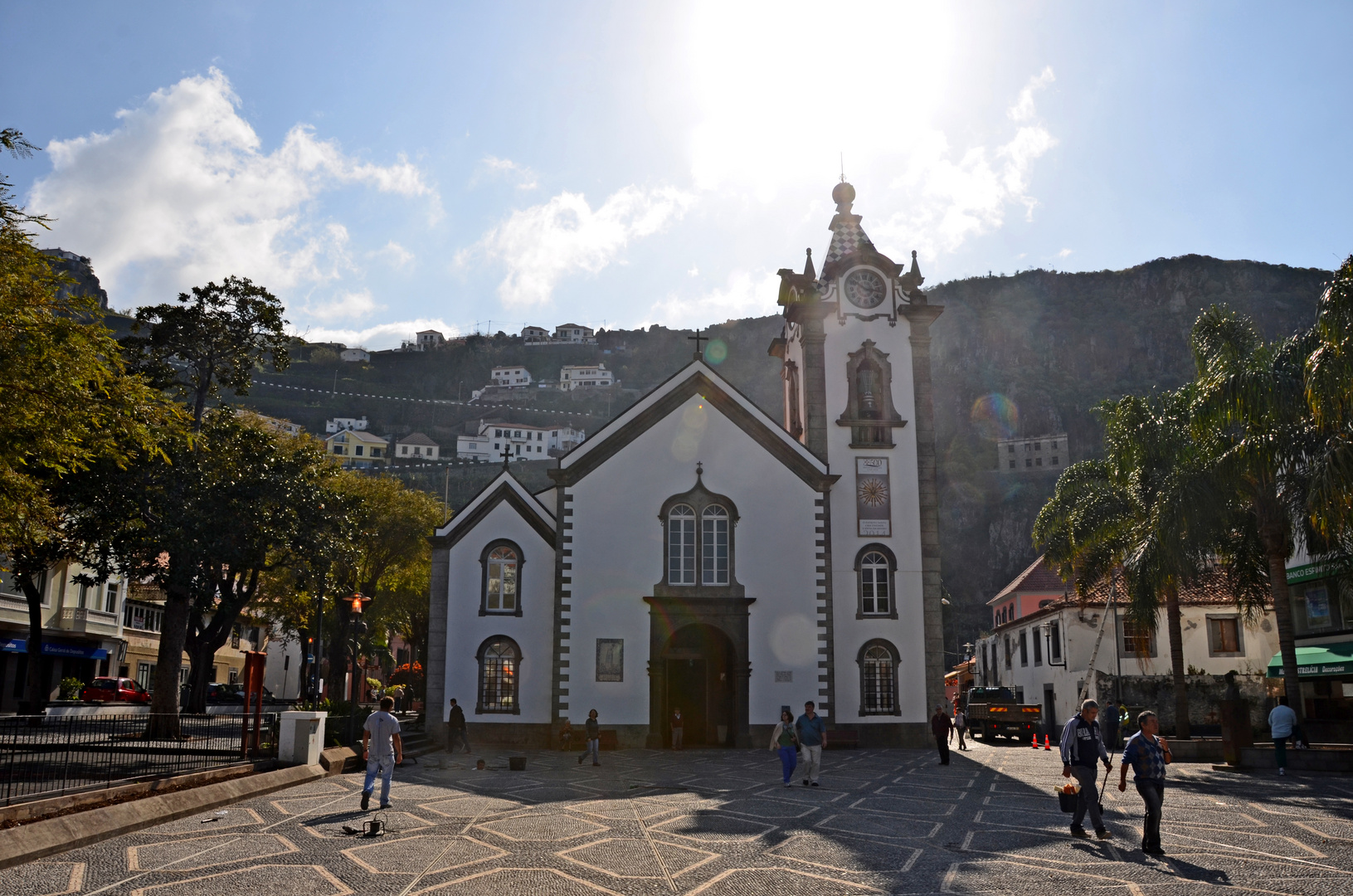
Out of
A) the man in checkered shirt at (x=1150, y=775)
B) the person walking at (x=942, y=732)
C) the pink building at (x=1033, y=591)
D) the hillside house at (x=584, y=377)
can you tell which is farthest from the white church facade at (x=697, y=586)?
the hillside house at (x=584, y=377)

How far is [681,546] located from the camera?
30.6 metres

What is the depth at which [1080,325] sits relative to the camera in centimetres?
18075

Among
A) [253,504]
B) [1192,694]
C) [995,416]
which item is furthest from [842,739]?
[995,416]

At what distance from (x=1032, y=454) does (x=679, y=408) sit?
12989cm

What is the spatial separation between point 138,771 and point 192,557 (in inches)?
408

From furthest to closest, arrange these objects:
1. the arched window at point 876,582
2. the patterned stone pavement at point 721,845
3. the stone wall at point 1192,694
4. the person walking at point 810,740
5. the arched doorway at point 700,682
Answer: the stone wall at point 1192,694 < the arched window at point 876,582 < the arched doorway at point 700,682 < the person walking at point 810,740 < the patterned stone pavement at point 721,845

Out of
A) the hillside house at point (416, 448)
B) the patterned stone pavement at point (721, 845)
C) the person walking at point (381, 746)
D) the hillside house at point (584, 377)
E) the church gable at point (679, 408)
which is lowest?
the patterned stone pavement at point (721, 845)

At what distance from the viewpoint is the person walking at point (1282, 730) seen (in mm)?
19969

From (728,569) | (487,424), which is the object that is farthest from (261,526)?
(487,424)

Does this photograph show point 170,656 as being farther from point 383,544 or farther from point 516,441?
point 516,441

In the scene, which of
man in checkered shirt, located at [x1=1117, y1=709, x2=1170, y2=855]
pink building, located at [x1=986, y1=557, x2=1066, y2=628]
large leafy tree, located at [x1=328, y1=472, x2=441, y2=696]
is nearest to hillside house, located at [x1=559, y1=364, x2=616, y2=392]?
pink building, located at [x1=986, y1=557, x2=1066, y2=628]

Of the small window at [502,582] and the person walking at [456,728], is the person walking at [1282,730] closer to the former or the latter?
the person walking at [456,728]

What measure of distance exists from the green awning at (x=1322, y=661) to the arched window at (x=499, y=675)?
867 inches

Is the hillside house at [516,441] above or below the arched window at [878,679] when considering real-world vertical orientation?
above
